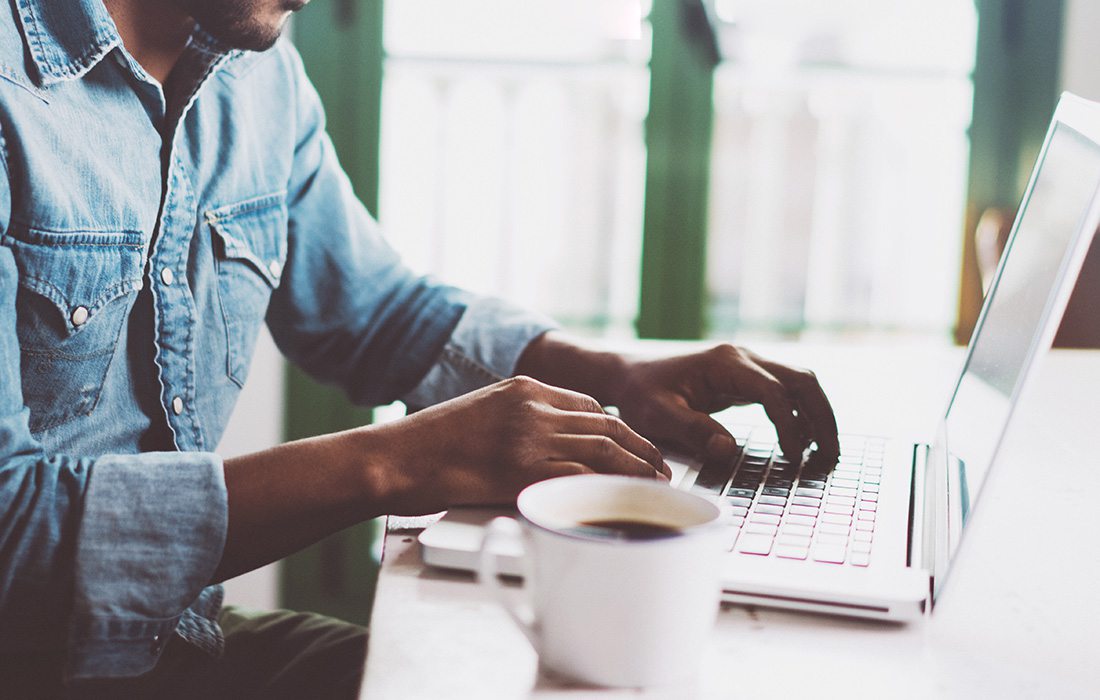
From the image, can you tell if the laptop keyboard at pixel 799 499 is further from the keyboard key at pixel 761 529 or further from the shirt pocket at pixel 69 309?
the shirt pocket at pixel 69 309

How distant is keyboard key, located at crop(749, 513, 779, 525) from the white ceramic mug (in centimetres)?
18

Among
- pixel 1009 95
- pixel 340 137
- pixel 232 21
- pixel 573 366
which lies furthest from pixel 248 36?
pixel 1009 95

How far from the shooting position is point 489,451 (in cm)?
67

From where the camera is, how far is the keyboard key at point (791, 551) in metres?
0.61

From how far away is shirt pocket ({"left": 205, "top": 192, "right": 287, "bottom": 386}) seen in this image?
3.16 ft

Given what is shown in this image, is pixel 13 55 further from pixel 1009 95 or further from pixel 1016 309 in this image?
pixel 1009 95

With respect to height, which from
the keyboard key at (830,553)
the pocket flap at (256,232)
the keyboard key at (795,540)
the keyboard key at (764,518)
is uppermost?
the pocket flap at (256,232)

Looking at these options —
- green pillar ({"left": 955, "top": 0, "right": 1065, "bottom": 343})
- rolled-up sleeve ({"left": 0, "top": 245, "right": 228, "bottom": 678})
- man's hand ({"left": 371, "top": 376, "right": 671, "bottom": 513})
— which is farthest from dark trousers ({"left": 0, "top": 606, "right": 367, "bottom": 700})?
green pillar ({"left": 955, "top": 0, "right": 1065, "bottom": 343})

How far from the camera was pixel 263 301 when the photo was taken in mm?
1041

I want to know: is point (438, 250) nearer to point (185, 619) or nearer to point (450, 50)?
point (450, 50)

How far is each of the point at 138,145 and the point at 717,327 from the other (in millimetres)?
1384

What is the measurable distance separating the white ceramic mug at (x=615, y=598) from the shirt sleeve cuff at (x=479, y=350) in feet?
1.81

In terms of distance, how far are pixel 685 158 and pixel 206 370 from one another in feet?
3.84

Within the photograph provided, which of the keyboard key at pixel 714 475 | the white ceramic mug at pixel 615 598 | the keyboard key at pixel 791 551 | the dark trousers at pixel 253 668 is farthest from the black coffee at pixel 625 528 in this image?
the dark trousers at pixel 253 668
